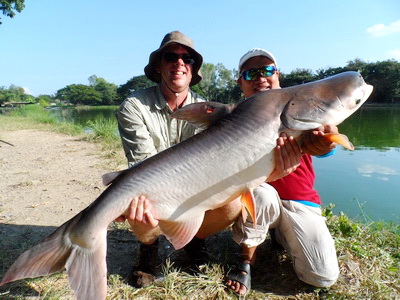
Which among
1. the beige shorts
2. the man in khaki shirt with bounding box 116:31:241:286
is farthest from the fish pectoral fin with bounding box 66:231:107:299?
the beige shorts

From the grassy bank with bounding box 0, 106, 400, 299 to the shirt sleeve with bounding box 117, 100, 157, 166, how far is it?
1117 millimetres

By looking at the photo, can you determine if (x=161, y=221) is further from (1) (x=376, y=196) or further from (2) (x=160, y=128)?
(1) (x=376, y=196)

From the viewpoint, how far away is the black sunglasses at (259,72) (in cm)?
320

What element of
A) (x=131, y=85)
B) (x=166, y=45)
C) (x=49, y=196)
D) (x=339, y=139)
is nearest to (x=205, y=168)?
(x=339, y=139)

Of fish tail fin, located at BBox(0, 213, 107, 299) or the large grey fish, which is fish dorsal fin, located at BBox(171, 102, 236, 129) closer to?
the large grey fish

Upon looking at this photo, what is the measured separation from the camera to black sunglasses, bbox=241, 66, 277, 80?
3.20 metres

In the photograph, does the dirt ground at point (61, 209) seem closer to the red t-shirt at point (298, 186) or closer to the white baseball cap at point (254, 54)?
the red t-shirt at point (298, 186)

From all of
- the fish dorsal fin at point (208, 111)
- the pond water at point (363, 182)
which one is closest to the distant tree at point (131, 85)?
the pond water at point (363, 182)

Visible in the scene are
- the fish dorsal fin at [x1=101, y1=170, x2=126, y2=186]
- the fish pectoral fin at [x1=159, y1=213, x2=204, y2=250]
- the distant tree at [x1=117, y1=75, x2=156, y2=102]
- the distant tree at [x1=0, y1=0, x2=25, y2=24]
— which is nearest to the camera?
the fish dorsal fin at [x1=101, y1=170, x2=126, y2=186]

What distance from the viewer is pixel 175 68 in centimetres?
336

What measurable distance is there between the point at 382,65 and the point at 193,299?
2344 inches

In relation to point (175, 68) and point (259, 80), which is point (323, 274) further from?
point (175, 68)

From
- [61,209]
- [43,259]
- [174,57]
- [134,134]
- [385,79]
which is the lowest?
[385,79]

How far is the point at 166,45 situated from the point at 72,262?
7.86ft
